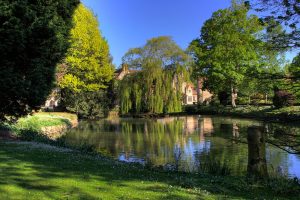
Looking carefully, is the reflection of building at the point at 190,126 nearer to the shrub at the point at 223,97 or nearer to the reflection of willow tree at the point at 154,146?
the reflection of willow tree at the point at 154,146

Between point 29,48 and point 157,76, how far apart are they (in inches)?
1079

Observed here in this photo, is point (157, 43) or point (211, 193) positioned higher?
point (157, 43)

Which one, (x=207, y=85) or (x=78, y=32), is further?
(x=207, y=85)

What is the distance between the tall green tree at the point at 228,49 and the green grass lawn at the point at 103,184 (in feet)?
127

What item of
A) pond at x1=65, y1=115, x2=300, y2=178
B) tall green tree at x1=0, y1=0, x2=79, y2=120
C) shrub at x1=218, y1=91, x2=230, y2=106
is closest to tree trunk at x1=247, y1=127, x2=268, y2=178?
pond at x1=65, y1=115, x2=300, y2=178

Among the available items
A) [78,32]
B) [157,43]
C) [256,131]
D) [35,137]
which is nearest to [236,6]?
[157,43]

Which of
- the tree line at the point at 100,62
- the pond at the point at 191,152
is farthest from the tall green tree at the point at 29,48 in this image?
the pond at the point at 191,152

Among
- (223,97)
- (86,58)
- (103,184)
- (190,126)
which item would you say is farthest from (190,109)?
(103,184)

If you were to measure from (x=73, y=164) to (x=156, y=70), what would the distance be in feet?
Result: 106

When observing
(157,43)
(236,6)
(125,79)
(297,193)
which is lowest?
(297,193)

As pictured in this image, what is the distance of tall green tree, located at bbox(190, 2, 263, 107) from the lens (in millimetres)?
47844

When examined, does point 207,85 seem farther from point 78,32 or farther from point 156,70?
point 78,32

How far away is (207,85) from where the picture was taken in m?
56.3

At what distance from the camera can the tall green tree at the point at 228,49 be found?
47844 millimetres
